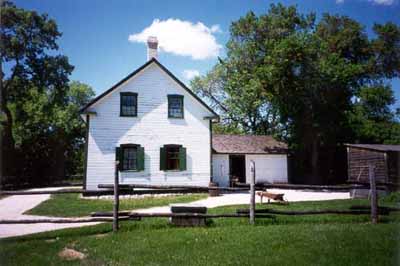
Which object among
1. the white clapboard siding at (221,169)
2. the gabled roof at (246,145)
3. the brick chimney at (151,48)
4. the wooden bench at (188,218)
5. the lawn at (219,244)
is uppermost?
the brick chimney at (151,48)

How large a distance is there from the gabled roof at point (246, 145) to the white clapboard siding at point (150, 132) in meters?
4.22

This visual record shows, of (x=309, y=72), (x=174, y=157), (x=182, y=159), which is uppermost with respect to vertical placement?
(x=309, y=72)

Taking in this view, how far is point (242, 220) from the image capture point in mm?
8492

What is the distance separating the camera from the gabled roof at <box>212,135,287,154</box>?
22587mm

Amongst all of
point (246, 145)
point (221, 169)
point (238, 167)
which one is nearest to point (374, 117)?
point (246, 145)

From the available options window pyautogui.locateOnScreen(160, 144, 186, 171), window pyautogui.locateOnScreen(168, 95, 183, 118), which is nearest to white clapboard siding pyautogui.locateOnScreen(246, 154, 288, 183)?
window pyautogui.locateOnScreen(160, 144, 186, 171)

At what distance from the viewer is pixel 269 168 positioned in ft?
75.8

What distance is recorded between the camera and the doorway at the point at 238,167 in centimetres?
2306

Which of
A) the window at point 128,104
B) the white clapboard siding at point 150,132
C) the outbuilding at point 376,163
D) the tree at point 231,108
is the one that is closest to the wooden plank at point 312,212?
the outbuilding at point 376,163

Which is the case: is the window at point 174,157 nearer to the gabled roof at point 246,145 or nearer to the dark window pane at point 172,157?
the dark window pane at point 172,157

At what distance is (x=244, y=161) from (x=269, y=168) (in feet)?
6.10

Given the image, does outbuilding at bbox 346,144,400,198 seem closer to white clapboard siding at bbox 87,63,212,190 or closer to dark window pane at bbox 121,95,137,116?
white clapboard siding at bbox 87,63,212,190

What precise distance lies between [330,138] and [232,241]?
63.1 ft

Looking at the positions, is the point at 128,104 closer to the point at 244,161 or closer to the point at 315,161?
the point at 244,161
